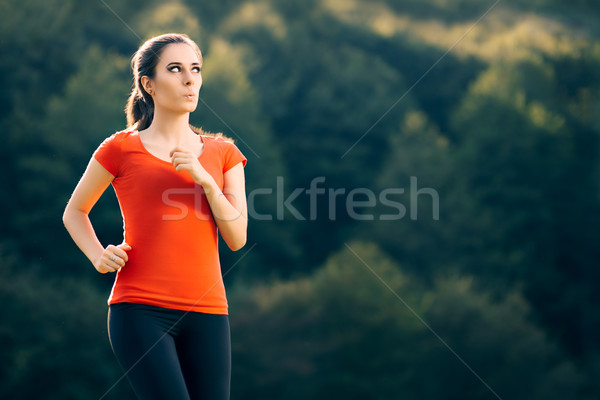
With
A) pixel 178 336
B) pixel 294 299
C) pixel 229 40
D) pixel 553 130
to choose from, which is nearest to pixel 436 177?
pixel 553 130

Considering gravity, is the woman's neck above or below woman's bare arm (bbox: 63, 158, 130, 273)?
above

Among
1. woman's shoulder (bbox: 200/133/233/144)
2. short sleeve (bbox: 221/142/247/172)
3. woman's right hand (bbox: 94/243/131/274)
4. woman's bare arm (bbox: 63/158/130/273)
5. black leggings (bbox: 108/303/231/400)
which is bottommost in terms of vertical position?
black leggings (bbox: 108/303/231/400)

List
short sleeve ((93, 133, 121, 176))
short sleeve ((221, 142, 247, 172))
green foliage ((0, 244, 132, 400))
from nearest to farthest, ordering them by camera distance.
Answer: short sleeve ((93, 133, 121, 176)), short sleeve ((221, 142, 247, 172)), green foliage ((0, 244, 132, 400))

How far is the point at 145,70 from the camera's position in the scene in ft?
8.69

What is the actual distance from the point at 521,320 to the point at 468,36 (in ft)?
79.2

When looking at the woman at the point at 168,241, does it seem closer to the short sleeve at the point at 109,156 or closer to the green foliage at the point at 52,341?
the short sleeve at the point at 109,156

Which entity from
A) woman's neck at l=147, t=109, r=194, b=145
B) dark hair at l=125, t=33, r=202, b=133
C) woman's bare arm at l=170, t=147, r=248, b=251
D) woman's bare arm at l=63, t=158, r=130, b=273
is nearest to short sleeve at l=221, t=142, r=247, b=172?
woman's bare arm at l=170, t=147, r=248, b=251

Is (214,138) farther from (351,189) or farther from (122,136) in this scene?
(351,189)

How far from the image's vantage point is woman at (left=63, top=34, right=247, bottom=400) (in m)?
2.37

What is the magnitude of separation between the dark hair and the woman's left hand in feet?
1.24

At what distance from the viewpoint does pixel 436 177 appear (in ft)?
136

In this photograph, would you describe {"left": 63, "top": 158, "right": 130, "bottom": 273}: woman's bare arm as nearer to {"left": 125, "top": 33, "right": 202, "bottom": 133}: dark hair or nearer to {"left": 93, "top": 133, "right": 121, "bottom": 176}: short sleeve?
{"left": 93, "top": 133, "right": 121, "bottom": 176}: short sleeve

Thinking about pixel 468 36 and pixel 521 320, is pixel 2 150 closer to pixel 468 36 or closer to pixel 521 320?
pixel 521 320

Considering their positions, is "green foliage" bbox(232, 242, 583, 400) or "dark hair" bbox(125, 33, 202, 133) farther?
"green foliage" bbox(232, 242, 583, 400)
